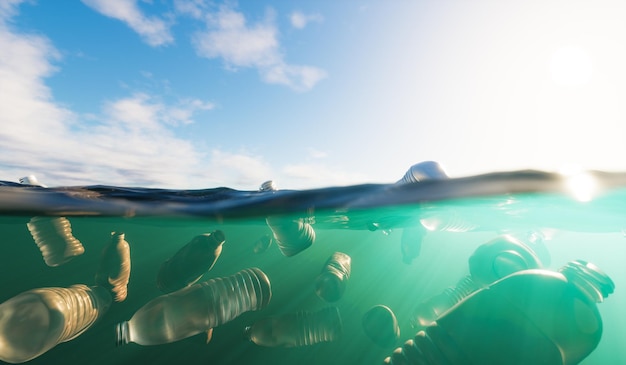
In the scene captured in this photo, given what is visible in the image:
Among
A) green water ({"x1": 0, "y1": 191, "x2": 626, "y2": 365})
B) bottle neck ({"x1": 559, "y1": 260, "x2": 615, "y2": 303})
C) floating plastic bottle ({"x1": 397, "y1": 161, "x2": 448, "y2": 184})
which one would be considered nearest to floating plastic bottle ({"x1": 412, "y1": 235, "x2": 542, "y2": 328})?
green water ({"x1": 0, "y1": 191, "x2": 626, "y2": 365})

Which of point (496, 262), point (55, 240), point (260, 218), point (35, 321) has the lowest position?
point (35, 321)

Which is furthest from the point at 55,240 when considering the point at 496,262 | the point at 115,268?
the point at 496,262

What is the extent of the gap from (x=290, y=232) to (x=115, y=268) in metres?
4.06

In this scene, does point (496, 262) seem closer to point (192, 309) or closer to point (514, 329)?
point (514, 329)

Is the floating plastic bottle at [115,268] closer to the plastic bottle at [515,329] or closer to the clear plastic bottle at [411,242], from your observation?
the plastic bottle at [515,329]

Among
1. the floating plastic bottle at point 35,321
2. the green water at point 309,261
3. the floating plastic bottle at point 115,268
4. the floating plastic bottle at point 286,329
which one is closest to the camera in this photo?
the floating plastic bottle at point 35,321

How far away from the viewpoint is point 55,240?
8344 millimetres

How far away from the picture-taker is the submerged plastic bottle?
7441 millimetres

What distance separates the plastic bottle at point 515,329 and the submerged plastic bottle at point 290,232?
449cm

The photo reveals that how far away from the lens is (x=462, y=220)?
9.12 metres

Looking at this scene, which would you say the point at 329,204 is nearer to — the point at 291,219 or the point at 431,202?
the point at 291,219

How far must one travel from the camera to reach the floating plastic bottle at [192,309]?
437 centimetres

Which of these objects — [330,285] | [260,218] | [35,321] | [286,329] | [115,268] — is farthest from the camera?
[260,218]

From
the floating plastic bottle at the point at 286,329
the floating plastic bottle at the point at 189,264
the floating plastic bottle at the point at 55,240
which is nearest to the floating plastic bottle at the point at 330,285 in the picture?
the floating plastic bottle at the point at 286,329
